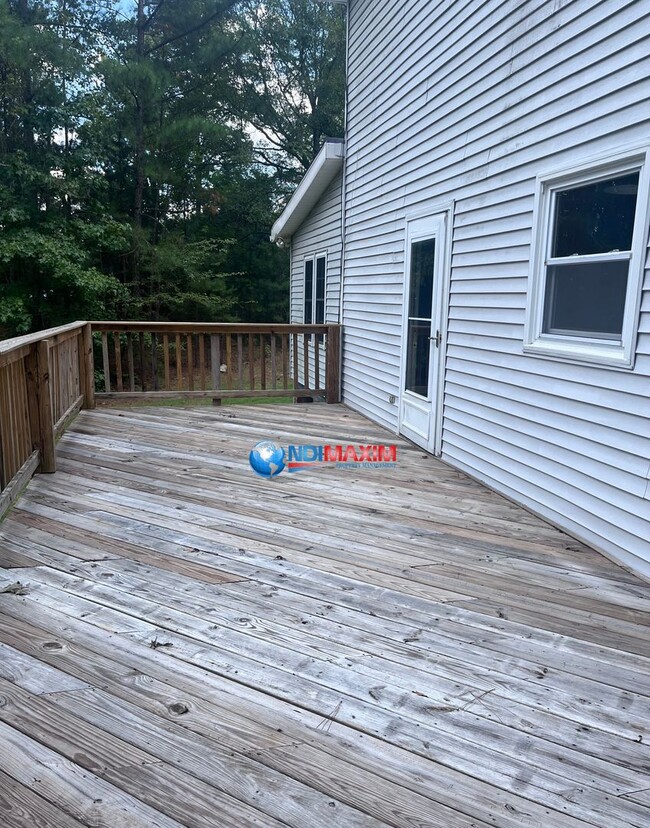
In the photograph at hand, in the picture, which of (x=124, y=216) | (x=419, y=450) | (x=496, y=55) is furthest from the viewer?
(x=124, y=216)

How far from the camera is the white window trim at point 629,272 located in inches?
105

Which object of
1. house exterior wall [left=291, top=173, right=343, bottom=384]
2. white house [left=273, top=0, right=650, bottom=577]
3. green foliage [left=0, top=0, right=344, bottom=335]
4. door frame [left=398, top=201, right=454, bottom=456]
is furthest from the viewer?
green foliage [left=0, top=0, right=344, bottom=335]

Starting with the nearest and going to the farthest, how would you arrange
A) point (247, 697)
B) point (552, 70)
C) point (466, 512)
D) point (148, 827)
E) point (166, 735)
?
point (148, 827)
point (166, 735)
point (247, 697)
point (552, 70)
point (466, 512)

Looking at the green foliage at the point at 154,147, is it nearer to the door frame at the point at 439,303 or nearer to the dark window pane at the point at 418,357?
the dark window pane at the point at 418,357

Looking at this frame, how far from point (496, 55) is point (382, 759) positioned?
3.94 meters

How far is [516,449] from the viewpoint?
12.1 ft

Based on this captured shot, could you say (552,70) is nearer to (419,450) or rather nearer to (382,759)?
(419,450)

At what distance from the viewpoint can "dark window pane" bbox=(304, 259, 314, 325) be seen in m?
9.33

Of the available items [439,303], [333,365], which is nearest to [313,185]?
[333,365]

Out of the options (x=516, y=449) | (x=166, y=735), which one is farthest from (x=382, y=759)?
(x=516, y=449)

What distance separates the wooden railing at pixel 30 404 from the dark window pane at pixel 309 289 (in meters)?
4.49

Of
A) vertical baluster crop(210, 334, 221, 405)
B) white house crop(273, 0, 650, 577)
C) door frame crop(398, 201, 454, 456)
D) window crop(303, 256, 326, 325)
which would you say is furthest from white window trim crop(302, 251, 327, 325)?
door frame crop(398, 201, 454, 456)

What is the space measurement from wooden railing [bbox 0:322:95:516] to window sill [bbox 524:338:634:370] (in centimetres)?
274

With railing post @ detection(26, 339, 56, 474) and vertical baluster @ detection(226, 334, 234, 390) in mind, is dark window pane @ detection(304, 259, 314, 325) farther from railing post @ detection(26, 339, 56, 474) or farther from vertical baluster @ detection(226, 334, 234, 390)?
railing post @ detection(26, 339, 56, 474)
